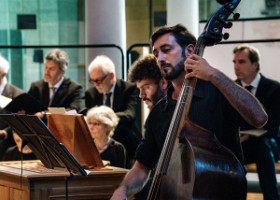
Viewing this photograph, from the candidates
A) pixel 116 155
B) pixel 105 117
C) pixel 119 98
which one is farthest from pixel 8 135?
pixel 116 155

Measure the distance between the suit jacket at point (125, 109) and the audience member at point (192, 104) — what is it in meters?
3.08

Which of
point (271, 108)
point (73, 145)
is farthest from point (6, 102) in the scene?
point (271, 108)

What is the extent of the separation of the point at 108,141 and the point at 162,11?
247 inches

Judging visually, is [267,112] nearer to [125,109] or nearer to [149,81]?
[125,109]

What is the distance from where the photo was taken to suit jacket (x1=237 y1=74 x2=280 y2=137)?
23.6ft

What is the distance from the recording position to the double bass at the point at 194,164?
3.60 m

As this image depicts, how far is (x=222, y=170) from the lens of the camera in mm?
3639

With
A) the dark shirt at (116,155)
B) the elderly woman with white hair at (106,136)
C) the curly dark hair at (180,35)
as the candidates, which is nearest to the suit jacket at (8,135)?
the elderly woman with white hair at (106,136)

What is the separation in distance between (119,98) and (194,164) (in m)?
4.04

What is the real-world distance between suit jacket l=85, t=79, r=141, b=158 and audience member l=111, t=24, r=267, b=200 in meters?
3.08

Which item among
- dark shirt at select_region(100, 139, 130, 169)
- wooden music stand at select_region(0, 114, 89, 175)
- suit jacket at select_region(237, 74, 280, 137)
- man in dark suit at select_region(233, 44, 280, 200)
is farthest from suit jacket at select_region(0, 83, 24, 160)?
wooden music stand at select_region(0, 114, 89, 175)

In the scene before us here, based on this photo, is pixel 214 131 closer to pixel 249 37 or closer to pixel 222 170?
pixel 222 170

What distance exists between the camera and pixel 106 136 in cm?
679

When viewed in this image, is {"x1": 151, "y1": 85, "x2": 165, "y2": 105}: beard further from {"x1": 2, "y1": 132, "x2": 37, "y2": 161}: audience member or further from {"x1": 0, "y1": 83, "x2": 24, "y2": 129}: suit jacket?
{"x1": 0, "y1": 83, "x2": 24, "y2": 129}: suit jacket
